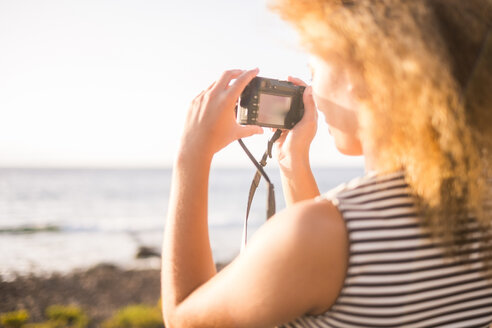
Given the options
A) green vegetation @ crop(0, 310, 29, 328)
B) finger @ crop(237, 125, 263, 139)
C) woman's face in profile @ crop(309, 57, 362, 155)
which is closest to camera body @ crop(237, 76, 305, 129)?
finger @ crop(237, 125, 263, 139)

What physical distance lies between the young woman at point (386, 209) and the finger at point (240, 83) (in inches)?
10.9

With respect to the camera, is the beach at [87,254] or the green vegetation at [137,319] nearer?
the green vegetation at [137,319]

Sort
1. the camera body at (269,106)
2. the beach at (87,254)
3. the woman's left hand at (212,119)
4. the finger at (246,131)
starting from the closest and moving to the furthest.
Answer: the woman's left hand at (212,119), the finger at (246,131), the camera body at (269,106), the beach at (87,254)

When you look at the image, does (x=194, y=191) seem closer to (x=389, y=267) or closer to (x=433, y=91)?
(x=389, y=267)

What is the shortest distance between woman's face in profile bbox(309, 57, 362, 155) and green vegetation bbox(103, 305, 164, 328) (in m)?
6.72

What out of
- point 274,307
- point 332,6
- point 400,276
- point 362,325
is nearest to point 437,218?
point 400,276

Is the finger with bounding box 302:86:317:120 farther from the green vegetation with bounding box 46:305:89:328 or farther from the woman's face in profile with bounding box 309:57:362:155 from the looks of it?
the green vegetation with bounding box 46:305:89:328

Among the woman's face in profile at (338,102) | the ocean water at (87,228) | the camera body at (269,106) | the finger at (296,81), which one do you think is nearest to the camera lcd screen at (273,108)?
the camera body at (269,106)

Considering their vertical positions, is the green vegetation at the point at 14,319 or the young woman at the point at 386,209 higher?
the young woman at the point at 386,209

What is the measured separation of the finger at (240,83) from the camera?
1.21 m

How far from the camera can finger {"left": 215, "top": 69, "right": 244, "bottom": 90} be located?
1.23 m

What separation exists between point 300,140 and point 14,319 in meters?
7.56

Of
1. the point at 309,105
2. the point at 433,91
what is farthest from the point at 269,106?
the point at 433,91

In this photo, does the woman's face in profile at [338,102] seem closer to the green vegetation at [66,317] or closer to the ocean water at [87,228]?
the green vegetation at [66,317]
